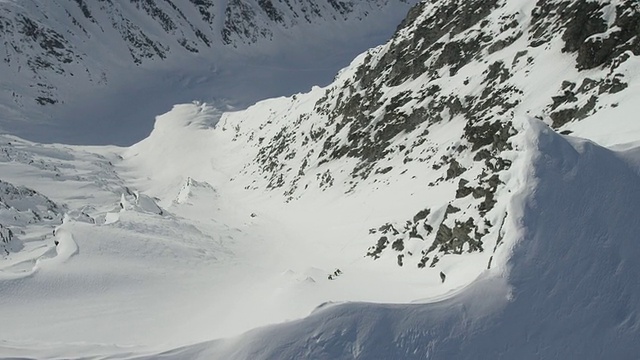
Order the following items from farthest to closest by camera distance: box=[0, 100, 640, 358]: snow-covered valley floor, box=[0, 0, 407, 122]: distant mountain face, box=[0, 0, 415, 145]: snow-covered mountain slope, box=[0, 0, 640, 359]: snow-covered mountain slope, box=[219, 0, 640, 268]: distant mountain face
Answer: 1. box=[0, 0, 407, 122]: distant mountain face
2. box=[0, 0, 415, 145]: snow-covered mountain slope
3. box=[219, 0, 640, 268]: distant mountain face
4. box=[0, 0, 640, 359]: snow-covered mountain slope
5. box=[0, 100, 640, 358]: snow-covered valley floor

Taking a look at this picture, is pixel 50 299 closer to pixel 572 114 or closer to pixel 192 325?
pixel 192 325

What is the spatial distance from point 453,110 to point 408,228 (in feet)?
32.2

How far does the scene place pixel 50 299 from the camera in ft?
32.7

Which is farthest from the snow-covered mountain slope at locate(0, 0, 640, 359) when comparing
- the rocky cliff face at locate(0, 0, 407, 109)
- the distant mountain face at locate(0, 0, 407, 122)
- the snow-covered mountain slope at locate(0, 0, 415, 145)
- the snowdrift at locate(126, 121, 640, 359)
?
the rocky cliff face at locate(0, 0, 407, 109)

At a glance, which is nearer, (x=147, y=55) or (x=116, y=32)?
(x=147, y=55)

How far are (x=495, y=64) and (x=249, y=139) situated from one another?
25007 millimetres

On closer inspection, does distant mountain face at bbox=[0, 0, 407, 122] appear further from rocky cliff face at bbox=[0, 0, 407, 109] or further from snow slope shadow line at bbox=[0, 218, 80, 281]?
snow slope shadow line at bbox=[0, 218, 80, 281]

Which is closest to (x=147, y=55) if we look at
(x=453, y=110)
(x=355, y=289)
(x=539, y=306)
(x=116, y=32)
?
(x=116, y=32)

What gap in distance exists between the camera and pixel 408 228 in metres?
14.3

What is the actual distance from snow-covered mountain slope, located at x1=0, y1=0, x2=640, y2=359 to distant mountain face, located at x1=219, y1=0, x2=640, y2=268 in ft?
0.34

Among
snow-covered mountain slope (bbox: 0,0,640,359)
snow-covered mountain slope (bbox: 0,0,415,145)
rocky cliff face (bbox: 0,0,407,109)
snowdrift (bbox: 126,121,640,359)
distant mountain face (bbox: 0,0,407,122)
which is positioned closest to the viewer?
snowdrift (bbox: 126,121,640,359)

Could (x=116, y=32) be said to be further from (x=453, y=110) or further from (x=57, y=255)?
(x=57, y=255)

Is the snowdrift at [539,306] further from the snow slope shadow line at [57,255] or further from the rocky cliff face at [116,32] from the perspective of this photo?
the rocky cliff face at [116,32]

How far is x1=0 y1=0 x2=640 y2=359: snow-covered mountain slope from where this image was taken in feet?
22.1
